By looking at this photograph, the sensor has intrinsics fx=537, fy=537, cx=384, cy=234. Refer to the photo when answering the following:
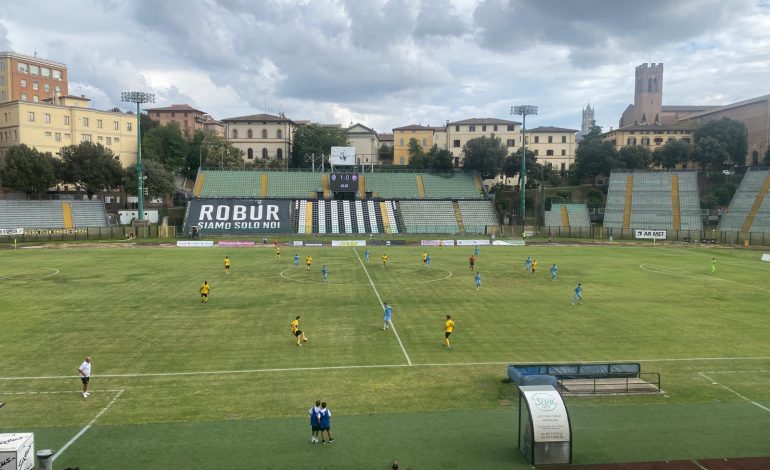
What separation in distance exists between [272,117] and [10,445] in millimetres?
126028

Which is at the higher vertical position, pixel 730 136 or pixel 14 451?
pixel 730 136

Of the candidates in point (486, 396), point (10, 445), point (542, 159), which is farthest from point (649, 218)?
point (10, 445)

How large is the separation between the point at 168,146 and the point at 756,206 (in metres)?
110

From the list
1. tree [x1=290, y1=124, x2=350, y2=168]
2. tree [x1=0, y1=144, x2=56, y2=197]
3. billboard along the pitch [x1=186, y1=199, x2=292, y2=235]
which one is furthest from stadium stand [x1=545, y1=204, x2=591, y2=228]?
tree [x1=0, y1=144, x2=56, y2=197]

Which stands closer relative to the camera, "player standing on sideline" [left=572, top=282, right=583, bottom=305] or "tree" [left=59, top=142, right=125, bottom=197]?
"player standing on sideline" [left=572, top=282, right=583, bottom=305]

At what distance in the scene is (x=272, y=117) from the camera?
13275 centimetres

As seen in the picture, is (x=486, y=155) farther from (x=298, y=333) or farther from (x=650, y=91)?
(x=650, y=91)

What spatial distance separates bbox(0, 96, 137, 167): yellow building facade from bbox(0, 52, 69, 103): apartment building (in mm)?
7732

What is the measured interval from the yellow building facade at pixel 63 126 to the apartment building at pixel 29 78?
7.73 metres

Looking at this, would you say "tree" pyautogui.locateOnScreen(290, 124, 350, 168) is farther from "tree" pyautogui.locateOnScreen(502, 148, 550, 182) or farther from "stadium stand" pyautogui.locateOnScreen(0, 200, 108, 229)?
"stadium stand" pyautogui.locateOnScreen(0, 200, 108, 229)

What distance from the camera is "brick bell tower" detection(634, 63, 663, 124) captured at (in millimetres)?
186625

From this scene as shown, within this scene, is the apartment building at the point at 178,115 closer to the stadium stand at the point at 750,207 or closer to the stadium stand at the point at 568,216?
the stadium stand at the point at 568,216

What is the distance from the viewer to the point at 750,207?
278 ft

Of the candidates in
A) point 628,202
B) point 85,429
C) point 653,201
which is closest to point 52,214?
point 85,429
